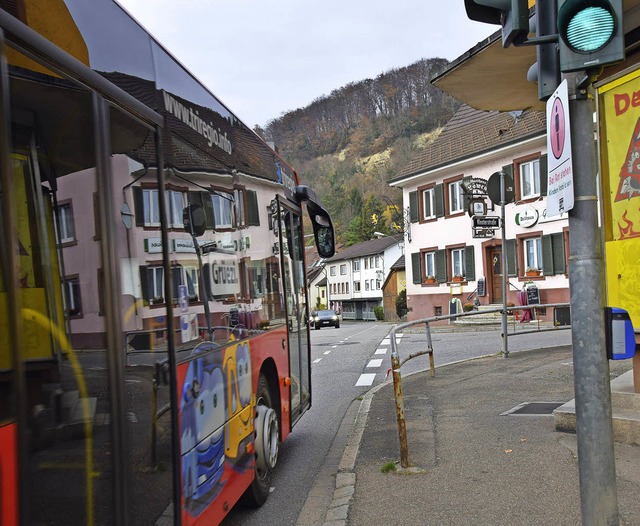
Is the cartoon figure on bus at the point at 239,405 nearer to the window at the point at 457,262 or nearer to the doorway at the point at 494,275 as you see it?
the doorway at the point at 494,275

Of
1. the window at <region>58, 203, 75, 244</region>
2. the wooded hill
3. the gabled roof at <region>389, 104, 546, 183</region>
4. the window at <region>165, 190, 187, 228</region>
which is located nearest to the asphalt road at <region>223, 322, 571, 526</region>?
the window at <region>165, 190, 187, 228</region>

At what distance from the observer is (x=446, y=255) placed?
34.4 metres

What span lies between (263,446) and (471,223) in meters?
22.0

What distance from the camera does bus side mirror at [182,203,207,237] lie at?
3.62 metres

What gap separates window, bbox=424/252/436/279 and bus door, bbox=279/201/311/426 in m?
28.6

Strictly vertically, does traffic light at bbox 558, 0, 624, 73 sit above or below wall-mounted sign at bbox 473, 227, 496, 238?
above

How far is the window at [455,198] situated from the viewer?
33.1 m

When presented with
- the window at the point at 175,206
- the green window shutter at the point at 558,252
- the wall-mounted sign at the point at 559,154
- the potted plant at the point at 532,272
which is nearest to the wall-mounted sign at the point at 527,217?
the green window shutter at the point at 558,252

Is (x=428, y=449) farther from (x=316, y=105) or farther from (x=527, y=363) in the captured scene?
(x=316, y=105)

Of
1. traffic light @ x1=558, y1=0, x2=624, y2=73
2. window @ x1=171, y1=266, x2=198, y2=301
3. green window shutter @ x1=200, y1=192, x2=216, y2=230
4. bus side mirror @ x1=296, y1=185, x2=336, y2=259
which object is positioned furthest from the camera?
bus side mirror @ x1=296, y1=185, x2=336, y2=259

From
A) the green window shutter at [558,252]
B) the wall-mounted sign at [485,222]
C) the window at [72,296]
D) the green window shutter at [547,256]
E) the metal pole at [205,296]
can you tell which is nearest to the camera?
the window at [72,296]

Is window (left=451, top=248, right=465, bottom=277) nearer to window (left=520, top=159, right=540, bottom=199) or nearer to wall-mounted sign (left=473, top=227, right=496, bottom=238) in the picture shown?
window (left=520, top=159, right=540, bottom=199)

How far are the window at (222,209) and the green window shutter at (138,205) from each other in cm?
108

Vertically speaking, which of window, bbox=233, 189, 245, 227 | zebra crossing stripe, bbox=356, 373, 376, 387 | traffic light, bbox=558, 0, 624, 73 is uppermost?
Result: traffic light, bbox=558, 0, 624, 73
